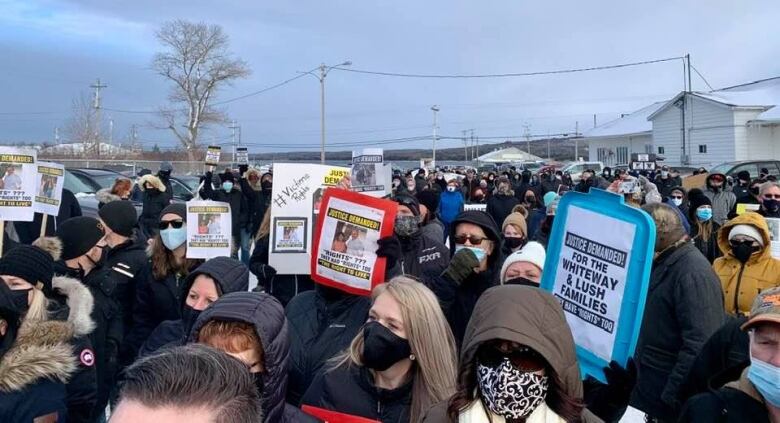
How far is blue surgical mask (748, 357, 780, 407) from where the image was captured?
7.63ft

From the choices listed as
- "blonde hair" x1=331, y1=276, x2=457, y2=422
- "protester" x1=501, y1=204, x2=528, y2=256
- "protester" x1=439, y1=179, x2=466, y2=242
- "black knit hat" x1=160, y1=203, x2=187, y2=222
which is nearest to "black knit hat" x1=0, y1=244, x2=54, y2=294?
"blonde hair" x1=331, y1=276, x2=457, y2=422

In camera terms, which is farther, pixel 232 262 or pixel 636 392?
pixel 636 392

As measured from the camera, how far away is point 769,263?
4.98m

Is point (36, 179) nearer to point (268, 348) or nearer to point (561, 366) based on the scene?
point (268, 348)

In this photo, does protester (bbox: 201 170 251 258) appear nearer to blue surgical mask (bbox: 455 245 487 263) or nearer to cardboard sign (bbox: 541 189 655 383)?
blue surgical mask (bbox: 455 245 487 263)

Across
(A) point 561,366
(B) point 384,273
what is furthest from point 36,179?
(A) point 561,366

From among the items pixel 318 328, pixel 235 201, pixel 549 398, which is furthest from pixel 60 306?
pixel 235 201

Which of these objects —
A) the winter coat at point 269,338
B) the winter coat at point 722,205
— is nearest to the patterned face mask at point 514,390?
the winter coat at point 269,338

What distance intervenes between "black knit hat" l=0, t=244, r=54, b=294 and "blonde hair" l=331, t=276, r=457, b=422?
172 centimetres

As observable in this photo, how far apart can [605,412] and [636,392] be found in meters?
1.93

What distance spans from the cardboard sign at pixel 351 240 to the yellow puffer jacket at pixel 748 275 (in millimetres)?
2587

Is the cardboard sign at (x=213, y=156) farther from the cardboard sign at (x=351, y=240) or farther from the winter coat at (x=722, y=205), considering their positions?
the cardboard sign at (x=351, y=240)

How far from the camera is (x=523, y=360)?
212 cm

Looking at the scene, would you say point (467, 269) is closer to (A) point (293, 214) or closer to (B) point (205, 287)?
(B) point (205, 287)
